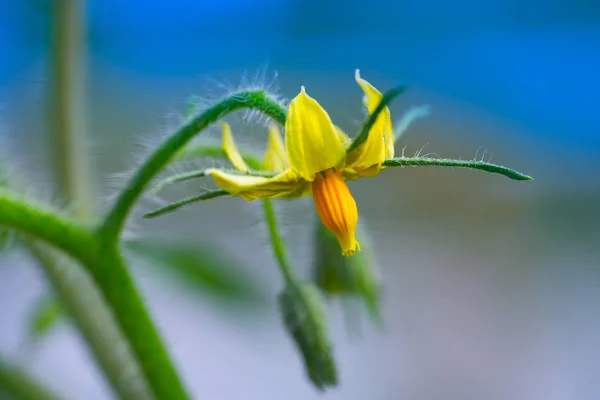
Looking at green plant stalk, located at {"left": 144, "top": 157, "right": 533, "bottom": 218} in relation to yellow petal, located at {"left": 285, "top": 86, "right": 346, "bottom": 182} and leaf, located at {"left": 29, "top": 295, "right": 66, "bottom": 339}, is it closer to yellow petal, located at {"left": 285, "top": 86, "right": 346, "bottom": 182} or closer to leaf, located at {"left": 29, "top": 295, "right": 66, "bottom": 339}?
yellow petal, located at {"left": 285, "top": 86, "right": 346, "bottom": 182}

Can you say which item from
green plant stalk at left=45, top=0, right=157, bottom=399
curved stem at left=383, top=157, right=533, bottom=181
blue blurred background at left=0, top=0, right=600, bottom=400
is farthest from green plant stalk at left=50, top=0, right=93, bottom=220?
blue blurred background at left=0, top=0, right=600, bottom=400

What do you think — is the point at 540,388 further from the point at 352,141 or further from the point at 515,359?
the point at 352,141

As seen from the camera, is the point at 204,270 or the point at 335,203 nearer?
the point at 335,203

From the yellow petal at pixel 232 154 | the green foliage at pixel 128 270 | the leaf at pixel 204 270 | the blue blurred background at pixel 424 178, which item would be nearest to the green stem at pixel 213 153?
the green foliage at pixel 128 270

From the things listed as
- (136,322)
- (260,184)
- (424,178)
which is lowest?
(136,322)

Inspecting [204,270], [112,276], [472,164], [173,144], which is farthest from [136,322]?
[204,270]

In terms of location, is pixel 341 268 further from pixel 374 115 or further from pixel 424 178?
pixel 424 178
